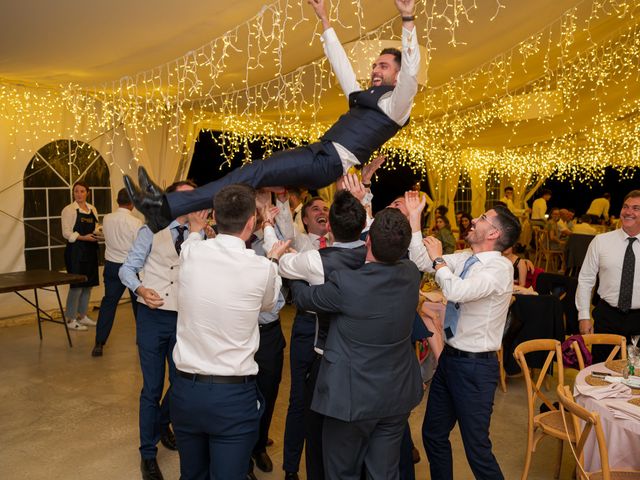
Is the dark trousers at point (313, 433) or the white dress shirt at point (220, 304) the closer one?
the white dress shirt at point (220, 304)

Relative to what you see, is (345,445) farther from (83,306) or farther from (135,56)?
(83,306)

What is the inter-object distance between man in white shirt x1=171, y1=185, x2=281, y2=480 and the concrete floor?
1.34 metres

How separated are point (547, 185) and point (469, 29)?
1587 centimetres

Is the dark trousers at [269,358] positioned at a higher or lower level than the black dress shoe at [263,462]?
higher

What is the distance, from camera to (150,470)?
342cm

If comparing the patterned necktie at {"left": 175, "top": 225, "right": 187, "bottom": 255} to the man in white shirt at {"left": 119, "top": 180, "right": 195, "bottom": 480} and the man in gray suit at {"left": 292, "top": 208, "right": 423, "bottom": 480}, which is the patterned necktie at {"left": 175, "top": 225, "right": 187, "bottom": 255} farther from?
the man in gray suit at {"left": 292, "top": 208, "right": 423, "bottom": 480}

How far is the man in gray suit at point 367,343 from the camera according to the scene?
2.30m

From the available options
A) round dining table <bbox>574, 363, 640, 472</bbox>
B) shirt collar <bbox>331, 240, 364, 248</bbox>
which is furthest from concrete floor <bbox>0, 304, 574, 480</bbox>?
shirt collar <bbox>331, 240, 364, 248</bbox>

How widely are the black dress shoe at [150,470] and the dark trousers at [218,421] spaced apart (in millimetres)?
1161

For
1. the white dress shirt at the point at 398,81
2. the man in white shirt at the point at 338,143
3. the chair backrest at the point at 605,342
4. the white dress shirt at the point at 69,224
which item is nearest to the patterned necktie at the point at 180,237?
the man in white shirt at the point at 338,143

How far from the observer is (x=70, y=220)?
7.11 meters

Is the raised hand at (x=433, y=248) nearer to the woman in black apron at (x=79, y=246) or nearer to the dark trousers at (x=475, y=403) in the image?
the dark trousers at (x=475, y=403)

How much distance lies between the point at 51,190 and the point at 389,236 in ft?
23.0

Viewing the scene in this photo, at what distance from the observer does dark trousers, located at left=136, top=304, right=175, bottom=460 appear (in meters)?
→ 3.39
